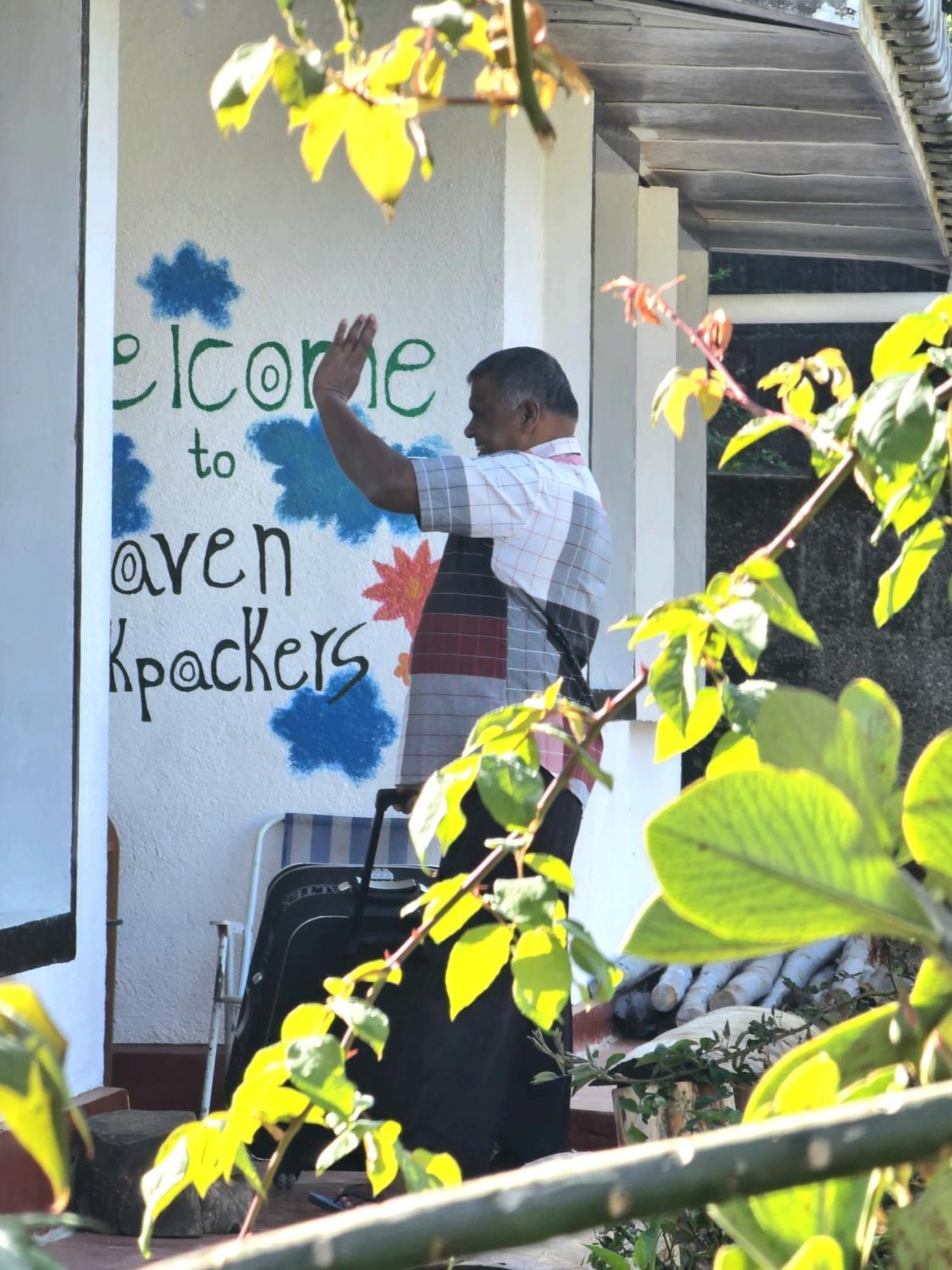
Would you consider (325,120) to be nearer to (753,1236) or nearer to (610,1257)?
(753,1236)

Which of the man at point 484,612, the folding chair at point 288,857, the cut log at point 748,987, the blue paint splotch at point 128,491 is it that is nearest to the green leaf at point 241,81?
the man at point 484,612

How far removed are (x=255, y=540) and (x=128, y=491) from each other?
0.36 meters

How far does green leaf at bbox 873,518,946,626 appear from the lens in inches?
35.1

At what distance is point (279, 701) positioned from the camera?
4.82 m

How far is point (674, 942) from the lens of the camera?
0.41m

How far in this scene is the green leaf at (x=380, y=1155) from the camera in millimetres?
975

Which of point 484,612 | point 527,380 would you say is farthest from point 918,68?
point 484,612

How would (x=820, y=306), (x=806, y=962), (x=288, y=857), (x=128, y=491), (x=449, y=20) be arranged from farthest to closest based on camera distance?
(x=820, y=306) < (x=806, y=962) < (x=128, y=491) < (x=288, y=857) < (x=449, y=20)

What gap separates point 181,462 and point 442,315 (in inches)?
31.0

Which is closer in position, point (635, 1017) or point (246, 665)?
point (246, 665)

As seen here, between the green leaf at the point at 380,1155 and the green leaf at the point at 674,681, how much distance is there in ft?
0.89

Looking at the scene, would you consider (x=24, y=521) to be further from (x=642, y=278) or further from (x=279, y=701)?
(x=642, y=278)

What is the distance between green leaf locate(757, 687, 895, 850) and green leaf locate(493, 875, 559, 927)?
0.52m

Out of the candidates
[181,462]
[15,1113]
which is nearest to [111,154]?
[181,462]
